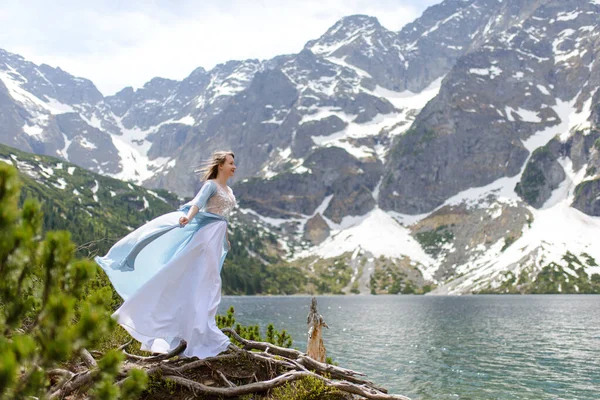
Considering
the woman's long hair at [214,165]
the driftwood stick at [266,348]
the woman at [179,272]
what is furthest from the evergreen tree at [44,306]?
the woman's long hair at [214,165]

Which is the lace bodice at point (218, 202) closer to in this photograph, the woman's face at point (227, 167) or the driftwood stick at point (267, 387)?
the woman's face at point (227, 167)

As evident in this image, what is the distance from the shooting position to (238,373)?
9.00 meters

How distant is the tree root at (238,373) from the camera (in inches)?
322

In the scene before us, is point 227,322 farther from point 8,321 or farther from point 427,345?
point 427,345

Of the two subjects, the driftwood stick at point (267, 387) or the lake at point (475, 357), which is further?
the lake at point (475, 357)

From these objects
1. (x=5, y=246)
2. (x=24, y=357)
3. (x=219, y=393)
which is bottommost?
(x=219, y=393)

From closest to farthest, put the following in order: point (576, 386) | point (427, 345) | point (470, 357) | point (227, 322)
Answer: point (227, 322) < point (576, 386) < point (470, 357) < point (427, 345)

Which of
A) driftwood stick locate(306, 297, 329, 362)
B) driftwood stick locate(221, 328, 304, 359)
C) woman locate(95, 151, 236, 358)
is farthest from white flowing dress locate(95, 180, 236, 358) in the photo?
driftwood stick locate(306, 297, 329, 362)

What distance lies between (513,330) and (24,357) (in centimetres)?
7558

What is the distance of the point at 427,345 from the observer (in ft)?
178

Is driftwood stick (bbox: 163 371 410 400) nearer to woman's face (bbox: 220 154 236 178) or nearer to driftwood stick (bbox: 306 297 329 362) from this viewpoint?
woman's face (bbox: 220 154 236 178)

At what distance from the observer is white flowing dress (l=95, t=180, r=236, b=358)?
8.91 m

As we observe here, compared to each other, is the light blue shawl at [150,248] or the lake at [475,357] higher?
the light blue shawl at [150,248]

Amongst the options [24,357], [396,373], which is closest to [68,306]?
[24,357]
